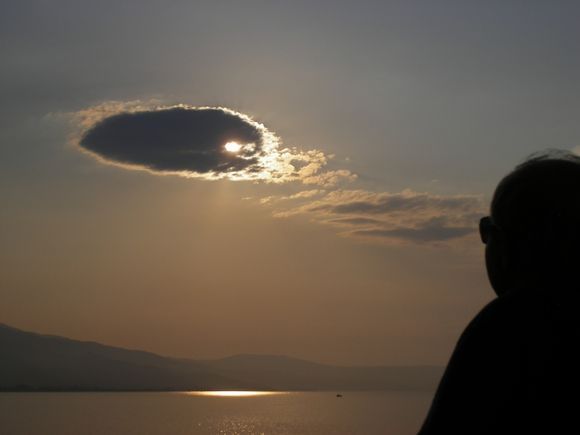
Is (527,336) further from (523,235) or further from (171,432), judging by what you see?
(171,432)

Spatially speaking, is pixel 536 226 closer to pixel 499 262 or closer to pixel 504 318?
pixel 499 262

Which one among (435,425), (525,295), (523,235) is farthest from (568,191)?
(435,425)

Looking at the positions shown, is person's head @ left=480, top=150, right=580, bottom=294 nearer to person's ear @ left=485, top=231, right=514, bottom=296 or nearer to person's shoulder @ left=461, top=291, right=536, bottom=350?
person's ear @ left=485, top=231, right=514, bottom=296

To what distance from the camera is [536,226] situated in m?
2.08

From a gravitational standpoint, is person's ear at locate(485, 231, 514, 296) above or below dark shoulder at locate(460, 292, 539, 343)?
above

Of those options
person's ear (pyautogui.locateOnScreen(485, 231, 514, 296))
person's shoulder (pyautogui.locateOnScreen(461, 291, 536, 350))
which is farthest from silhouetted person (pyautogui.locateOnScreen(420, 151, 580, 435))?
person's ear (pyautogui.locateOnScreen(485, 231, 514, 296))

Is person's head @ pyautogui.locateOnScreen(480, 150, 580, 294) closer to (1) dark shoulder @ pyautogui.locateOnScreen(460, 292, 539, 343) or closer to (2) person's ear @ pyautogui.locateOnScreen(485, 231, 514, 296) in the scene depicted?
(2) person's ear @ pyautogui.locateOnScreen(485, 231, 514, 296)

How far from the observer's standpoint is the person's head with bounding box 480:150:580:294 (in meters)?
2.05

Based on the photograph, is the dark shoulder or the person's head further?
the person's head

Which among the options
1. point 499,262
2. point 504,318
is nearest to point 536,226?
point 499,262

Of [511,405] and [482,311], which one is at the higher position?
[482,311]

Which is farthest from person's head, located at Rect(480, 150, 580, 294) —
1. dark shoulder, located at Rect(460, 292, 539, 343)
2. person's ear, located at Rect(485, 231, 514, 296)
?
dark shoulder, located at Rect(460, 292, 539, 343)

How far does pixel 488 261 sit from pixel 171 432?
573 feet

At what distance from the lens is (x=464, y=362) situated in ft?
6.05
